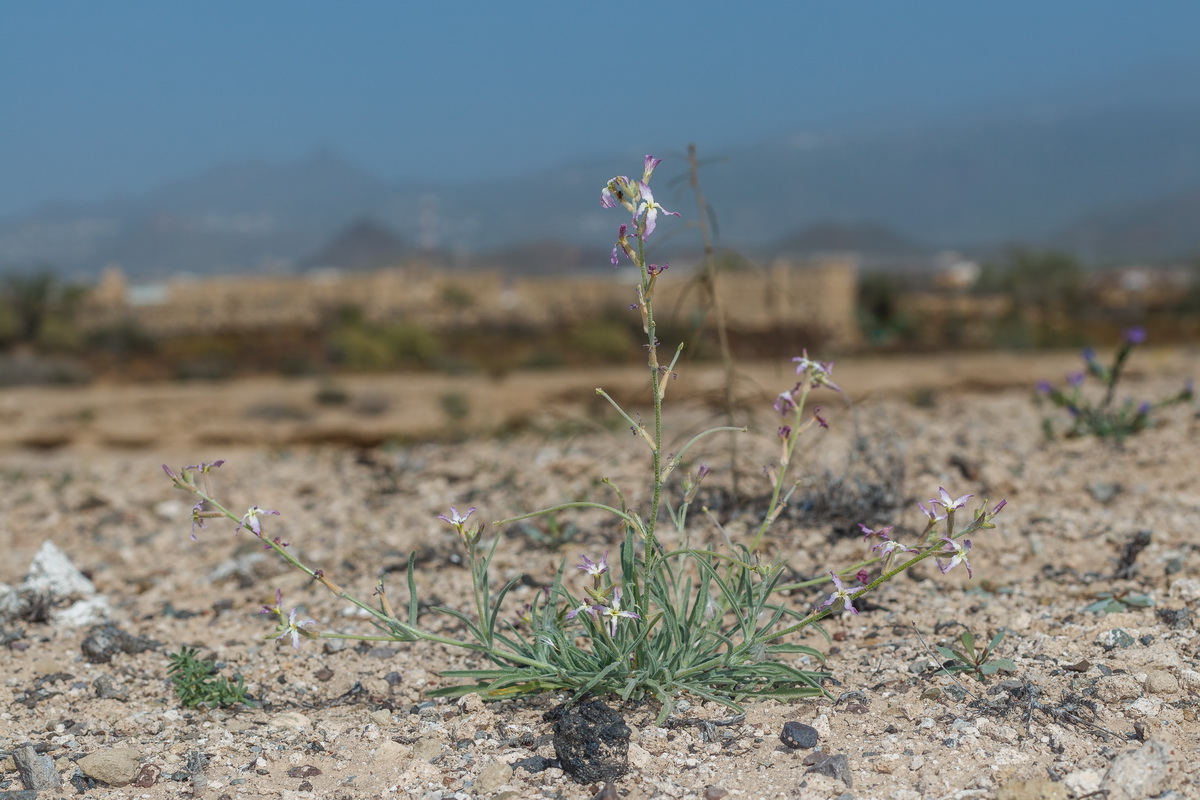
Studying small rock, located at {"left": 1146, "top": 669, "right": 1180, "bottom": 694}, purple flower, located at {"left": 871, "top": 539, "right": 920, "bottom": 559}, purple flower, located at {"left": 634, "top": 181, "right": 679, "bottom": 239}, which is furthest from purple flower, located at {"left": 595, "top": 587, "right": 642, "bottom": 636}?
small rock, located at {"left": 1146, "top": 669, "right": 1180, "bottom": 694}

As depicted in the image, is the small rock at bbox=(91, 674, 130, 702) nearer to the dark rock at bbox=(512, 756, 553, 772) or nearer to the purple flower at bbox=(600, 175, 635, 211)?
the dark rock at bbox=(512, 756, 553, 772)

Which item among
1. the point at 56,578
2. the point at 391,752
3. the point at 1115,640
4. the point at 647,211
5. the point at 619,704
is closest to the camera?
the point at 647,211

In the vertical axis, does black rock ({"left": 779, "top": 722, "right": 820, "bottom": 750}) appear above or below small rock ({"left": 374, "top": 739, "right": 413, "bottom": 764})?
above

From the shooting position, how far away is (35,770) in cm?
247

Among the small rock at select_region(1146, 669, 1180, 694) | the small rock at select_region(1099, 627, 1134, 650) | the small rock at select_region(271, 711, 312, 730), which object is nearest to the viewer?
the small rock at select_region(1146, 669, 1180, 694)

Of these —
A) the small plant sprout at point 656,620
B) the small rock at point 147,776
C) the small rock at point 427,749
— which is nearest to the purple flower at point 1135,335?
the small plant sprout at point 656,620

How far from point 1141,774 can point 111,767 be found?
2.33 metres

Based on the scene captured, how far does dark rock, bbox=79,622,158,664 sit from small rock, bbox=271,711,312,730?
84 cm

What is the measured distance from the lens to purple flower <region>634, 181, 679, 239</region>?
2.15 metres

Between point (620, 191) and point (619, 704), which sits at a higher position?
point (620, 191)

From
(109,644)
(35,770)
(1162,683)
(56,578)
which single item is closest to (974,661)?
(1162,683)

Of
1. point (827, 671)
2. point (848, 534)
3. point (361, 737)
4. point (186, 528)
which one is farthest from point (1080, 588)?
point (186, 528)

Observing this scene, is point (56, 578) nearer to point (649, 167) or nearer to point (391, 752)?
point (391, 752)

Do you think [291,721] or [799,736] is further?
[291,721]
